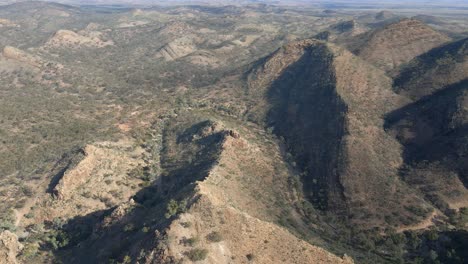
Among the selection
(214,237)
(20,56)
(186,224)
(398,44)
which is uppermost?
(398,44)

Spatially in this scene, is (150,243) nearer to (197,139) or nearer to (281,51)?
(197,139)

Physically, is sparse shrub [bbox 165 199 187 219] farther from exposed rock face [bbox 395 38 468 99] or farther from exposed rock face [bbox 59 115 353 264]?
exposed rock face [bbox 395 38 468 99]

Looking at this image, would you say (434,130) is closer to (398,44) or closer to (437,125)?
(437,125)

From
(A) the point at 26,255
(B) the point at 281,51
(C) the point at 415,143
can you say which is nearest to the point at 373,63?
(B) the point at 281,51

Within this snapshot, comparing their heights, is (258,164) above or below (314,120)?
below

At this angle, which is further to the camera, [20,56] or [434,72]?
[20,56]

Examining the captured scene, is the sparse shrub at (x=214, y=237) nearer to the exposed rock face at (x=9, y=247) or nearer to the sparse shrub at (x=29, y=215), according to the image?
the exposed rock face at (x=9, y=247)

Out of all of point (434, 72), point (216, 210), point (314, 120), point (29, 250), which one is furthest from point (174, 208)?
point (434, 72)

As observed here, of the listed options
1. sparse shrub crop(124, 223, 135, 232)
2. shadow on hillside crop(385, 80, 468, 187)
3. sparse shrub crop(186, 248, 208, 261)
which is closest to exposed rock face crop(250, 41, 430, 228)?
shadow on hillside crop(385, 80, 468, 187)
